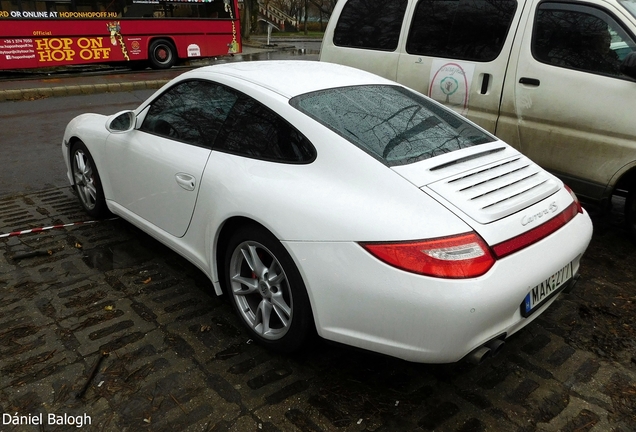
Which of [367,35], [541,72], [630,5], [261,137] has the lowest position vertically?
[261,137]

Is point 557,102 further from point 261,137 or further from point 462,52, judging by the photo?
point 261,137


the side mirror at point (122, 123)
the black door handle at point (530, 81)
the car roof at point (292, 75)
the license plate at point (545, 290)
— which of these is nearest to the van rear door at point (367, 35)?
the black door handle at point (530, 81)

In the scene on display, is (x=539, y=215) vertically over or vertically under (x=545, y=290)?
over

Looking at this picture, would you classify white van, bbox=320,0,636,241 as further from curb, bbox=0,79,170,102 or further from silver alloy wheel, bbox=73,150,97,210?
curb, bbox=0,79,170,102

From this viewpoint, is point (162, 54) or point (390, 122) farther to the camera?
point (162, 54)

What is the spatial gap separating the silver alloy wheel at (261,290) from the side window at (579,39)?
3060 mm

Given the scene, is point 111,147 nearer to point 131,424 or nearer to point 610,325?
point 131,424

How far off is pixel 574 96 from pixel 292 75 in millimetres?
2354

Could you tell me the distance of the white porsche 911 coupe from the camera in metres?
2.12

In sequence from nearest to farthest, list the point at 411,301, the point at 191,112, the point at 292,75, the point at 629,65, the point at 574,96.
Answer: the point at 411,301
the point at 292,75
the point at 191,112
the point at 629,65
the point at 574,96

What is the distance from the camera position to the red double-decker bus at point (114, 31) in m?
13.3

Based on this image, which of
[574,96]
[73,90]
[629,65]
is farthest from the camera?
[73,90]

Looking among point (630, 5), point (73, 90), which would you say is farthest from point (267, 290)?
point (73, 90)

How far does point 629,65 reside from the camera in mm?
3566
